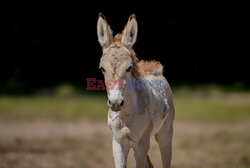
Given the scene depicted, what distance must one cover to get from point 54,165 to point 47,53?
13462 mm

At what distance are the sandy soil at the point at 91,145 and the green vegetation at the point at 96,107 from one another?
0.87m

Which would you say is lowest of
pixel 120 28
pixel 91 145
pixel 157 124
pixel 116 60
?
pixel 91 145

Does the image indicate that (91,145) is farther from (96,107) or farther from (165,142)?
(165,142)

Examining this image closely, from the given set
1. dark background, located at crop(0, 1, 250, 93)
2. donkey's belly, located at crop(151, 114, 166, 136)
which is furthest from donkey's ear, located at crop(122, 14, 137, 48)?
dark background, located at crop(0, 1, 250, 93)

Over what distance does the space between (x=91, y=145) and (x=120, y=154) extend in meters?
6.88

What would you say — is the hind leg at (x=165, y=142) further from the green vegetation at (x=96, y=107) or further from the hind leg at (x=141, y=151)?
the green vegetation at (x=96, y=107)

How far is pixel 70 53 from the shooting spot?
70.3 ft

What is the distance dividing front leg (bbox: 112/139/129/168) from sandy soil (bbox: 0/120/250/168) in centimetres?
366

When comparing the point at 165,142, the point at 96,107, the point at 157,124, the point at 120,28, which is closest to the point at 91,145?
the point at 96,107

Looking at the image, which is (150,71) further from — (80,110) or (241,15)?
(241,15)

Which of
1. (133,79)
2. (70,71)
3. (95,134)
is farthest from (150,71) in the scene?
(70,71)

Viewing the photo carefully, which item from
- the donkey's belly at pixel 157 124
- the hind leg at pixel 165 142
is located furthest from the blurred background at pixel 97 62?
the donkey's belly at pixel 157 124

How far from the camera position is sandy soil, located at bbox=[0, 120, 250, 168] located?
9.00m

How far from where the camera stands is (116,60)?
4.72 metres
